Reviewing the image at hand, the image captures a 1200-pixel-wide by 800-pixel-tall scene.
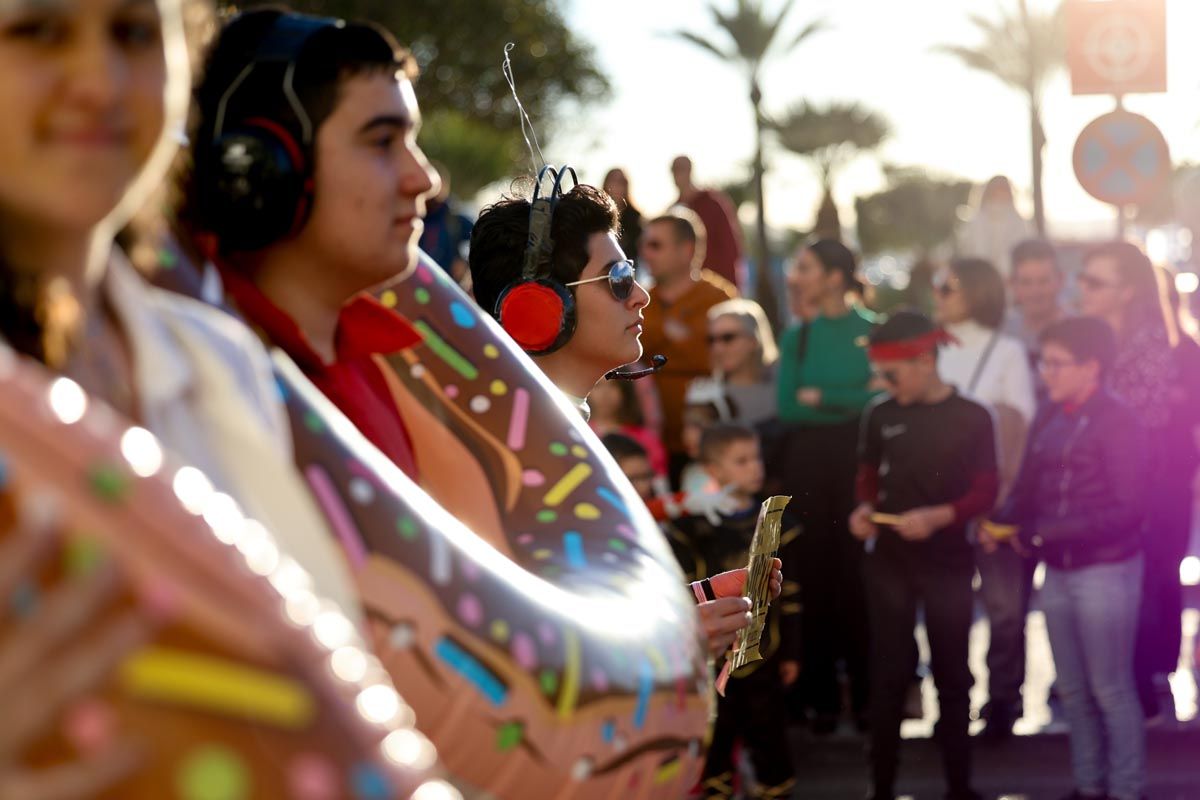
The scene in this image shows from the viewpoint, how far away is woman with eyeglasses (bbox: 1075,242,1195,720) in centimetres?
687

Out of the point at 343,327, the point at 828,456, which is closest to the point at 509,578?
the point at 343,327

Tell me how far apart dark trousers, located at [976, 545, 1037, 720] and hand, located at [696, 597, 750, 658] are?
455 centimetres

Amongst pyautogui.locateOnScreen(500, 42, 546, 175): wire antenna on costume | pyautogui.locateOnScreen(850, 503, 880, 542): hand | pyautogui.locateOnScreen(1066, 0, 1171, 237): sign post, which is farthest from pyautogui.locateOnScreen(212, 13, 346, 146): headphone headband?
pyautogui.locateOnScreen(1066, 0, 1171, 237): sign post

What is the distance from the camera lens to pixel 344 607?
104 centimetres

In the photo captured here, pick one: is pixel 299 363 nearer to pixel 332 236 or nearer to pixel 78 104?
pixel 332 236

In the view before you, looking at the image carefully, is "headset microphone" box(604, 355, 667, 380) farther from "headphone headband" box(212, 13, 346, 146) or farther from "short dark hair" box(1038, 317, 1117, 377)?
"short dark hair" box(1038, 317, 1117, 377)

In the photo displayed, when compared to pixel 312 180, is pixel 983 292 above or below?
below

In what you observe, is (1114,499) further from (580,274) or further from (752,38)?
(752,38)

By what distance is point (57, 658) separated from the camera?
723 mm

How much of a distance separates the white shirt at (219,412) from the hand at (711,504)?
4.75m

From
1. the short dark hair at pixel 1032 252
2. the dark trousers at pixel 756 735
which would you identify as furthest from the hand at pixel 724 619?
the short dark hair at pixel 1032 252

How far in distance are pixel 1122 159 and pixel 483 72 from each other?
20.3 m

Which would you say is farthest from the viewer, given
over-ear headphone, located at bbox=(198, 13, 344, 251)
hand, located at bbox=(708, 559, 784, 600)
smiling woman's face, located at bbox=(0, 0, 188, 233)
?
hand, located at bbox=(708, 559, 784, 600)

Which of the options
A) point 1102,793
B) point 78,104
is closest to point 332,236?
point 78,104
